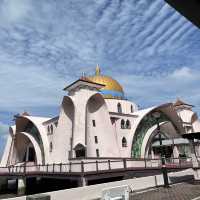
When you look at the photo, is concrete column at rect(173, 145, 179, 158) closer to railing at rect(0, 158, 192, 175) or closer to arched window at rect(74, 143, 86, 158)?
railing at rect(0, 158, 192, 175)

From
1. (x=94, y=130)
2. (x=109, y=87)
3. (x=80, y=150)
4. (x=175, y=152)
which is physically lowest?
(x=175, y=152)

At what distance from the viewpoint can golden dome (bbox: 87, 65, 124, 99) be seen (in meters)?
47.8

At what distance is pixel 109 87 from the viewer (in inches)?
1924

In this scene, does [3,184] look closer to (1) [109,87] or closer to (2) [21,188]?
(2) [21,188]

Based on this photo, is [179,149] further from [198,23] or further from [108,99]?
[198,23]

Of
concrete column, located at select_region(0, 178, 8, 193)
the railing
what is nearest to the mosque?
Result: the railing

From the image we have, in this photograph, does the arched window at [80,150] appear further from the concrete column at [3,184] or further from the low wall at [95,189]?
the low wall at [95,189]

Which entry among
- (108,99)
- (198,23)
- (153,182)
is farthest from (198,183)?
(108,99)

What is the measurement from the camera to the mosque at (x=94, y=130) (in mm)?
31250

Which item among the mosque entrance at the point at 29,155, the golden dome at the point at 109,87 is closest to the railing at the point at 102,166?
the mosque entrance at the point at 29,155

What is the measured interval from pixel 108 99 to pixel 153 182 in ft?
105

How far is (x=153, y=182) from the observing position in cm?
1492

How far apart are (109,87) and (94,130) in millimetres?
18354

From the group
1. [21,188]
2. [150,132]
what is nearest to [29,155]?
[21,188]
